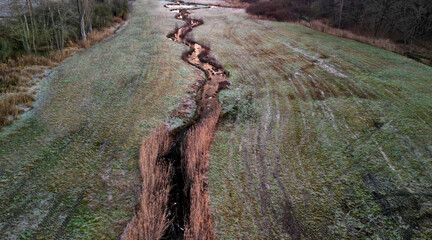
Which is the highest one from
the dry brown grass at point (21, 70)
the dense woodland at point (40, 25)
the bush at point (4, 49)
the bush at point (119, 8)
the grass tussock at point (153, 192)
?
the bush at point (119, 8)

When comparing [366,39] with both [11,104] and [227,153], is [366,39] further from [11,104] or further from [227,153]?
[11,104]

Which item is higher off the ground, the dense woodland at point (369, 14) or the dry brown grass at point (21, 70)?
the dense woodland at point (369, 14)

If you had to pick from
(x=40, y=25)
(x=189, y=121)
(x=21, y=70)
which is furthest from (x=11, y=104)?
(x=40, y=25)

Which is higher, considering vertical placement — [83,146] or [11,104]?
[11,104]

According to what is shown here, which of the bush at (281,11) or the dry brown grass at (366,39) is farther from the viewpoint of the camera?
the bush at (281,11)

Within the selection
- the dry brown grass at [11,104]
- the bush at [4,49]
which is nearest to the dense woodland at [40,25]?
the bush at [4,49]

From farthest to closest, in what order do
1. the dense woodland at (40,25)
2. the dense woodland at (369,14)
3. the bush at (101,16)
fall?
the bush at (101,16)
the dense woodland at (369,14)
the dense woodland at (40,25)

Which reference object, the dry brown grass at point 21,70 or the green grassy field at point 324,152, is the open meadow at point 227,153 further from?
the dry brown grass at point 21,70
